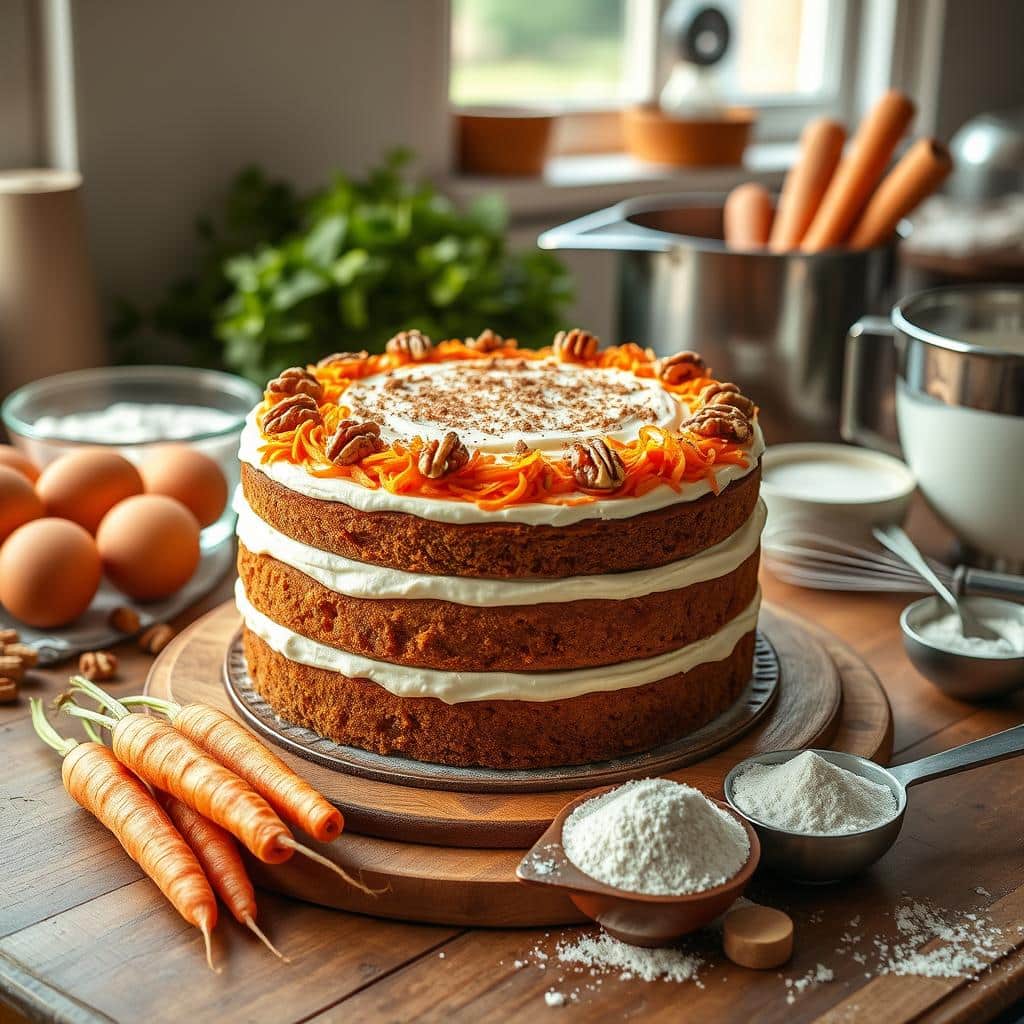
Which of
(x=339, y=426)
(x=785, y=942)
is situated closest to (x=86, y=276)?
(x=339, y=426)

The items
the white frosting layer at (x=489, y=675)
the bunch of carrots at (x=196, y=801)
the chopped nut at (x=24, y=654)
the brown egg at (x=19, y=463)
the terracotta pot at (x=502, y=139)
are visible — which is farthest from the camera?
the terracotta pot at (x=502, y=139)

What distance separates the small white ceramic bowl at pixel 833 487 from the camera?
1840 millimetres

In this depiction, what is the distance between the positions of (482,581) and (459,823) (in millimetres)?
224

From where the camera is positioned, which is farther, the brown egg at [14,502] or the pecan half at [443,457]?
the brown egg at [14,502]

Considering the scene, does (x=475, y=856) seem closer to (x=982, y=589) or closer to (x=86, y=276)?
(x=982, y=589)

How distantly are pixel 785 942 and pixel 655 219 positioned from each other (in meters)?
1.63

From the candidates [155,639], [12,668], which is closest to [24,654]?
[12,668]

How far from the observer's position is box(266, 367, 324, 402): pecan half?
1.48 metres

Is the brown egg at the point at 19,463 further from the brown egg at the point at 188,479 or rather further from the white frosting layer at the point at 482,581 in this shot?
the white frosting layer at the point at 482,581

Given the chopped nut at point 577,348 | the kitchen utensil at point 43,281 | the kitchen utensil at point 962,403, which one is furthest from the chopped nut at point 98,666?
the kitchen utensil at point 962,403

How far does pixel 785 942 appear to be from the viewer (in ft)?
3.59

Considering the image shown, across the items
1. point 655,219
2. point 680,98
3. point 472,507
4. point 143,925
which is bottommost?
point 143,925

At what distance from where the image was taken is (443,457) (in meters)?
1.24

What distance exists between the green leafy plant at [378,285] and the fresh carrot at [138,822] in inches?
42.4
